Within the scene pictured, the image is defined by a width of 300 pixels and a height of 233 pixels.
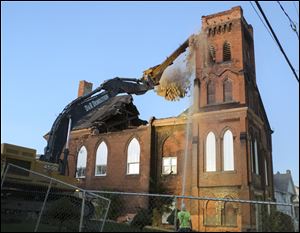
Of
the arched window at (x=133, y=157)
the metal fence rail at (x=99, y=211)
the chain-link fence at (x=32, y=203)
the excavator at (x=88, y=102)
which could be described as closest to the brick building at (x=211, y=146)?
the arched window at (x=133, y=157)

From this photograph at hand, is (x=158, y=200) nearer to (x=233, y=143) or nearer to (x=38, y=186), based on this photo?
(x=233, y=143)

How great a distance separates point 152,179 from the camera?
2984 centimetres

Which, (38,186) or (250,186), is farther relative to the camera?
(250,186)

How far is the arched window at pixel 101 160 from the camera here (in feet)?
107

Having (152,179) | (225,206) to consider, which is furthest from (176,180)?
(225,206)

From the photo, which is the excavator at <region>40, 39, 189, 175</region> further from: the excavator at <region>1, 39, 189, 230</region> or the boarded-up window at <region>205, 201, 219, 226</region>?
the boarded-up window at <region>205, 201, 219, 226</region>

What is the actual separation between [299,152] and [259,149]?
20.5 m

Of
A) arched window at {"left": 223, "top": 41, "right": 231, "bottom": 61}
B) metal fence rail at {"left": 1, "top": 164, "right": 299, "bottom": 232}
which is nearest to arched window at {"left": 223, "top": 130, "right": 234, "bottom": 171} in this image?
metal fence rail at {"left": 1, "top": 164, "right": 299, "bottom": 232}

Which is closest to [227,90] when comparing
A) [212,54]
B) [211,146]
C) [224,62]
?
[224,62]

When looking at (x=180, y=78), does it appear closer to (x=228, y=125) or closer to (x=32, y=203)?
(x=228, y=125)

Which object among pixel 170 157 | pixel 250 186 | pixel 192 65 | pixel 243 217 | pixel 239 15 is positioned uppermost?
pixel 239 15

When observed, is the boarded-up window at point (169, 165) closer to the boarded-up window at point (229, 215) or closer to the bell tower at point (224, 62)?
the bell tower at point (224, 62)

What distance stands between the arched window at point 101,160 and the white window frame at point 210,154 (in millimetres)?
8713

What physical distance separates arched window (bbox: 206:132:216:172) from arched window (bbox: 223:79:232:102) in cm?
285
